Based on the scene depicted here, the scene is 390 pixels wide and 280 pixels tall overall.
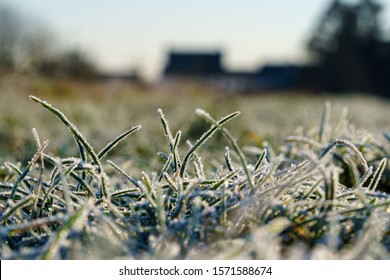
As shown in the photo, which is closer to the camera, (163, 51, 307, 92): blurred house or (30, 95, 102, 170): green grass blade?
(30, 95, 102, 170): green grass blade

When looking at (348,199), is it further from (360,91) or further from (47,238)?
(360,91)

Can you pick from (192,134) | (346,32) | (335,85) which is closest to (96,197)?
(192,134)

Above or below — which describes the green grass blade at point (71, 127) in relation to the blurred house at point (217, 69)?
above

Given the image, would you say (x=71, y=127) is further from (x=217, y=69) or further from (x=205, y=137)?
(x=217, y=69)

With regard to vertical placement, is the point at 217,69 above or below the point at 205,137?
below

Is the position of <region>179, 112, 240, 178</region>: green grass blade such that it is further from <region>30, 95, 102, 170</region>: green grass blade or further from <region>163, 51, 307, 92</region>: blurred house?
<region>163, 51, 307, 92</region>: blurred house

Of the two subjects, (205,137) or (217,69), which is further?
(217,69)

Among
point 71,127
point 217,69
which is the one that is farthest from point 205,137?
point 217,69

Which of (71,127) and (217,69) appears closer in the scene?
(71,127)

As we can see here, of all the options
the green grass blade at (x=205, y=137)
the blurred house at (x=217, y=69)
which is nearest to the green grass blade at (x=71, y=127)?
the green grass blade at (x=205, y=137)

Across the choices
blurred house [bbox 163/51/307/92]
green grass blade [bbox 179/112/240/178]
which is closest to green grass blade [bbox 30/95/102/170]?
green grass blade [bbox 179/112/240/178]

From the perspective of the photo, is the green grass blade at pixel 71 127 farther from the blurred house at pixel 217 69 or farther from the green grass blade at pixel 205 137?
the blurred house at pixel 217 69

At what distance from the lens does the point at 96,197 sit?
1104 millimetres

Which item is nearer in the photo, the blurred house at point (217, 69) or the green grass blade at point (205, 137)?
the green grass blade at point (205, 137)
